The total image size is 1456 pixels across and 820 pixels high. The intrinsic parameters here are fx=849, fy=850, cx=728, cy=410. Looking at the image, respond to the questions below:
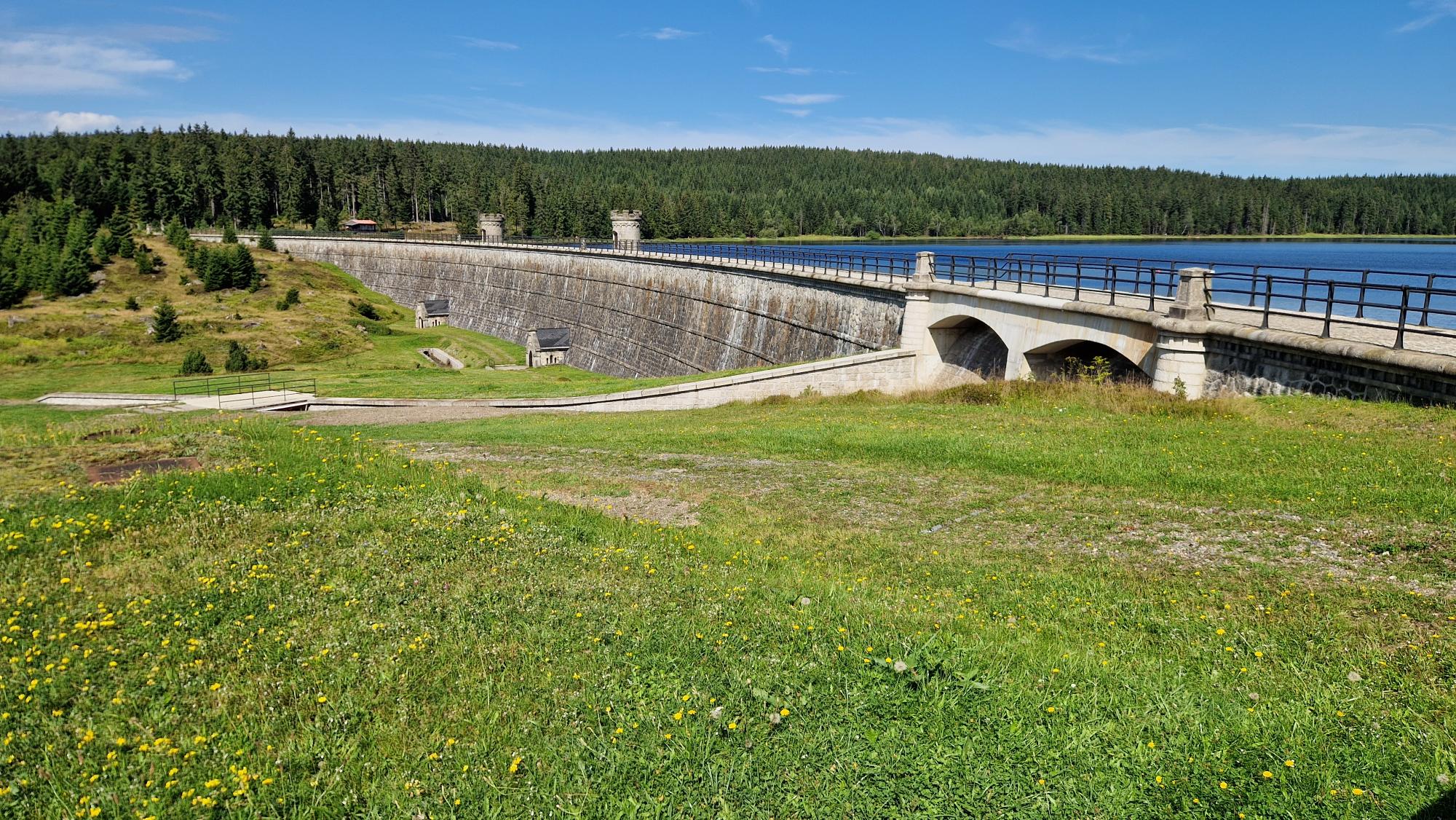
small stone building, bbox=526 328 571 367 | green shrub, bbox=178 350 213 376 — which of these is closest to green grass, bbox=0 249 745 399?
green shrub, bbox=178 350 213 376

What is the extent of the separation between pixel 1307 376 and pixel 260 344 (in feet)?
232

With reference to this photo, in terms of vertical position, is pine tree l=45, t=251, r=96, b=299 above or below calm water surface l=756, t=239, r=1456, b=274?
below

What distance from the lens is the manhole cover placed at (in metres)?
11.3

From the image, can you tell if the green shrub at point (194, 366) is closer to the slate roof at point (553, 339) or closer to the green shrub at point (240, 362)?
the green shrub at point (240, 362)

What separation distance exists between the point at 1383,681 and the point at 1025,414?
1461 cm

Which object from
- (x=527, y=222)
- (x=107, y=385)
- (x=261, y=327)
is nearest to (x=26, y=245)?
(x=261, y=327)

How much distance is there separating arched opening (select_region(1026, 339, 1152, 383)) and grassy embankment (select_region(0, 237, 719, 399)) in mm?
15887

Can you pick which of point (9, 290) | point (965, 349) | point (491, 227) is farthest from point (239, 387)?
point (491, 227)

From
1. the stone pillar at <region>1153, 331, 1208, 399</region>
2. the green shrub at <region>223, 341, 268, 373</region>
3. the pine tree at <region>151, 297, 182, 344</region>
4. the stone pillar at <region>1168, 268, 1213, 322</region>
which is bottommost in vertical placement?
the green shrub at <region>223, 341, 268, 373</region>

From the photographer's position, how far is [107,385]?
50.6 m

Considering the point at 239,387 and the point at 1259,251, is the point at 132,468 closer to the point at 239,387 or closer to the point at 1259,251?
the point at 239,387

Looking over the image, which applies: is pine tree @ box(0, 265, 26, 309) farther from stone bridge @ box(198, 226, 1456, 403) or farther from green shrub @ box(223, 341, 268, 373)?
stone bridge @ box(198, 226, 1456, 403)

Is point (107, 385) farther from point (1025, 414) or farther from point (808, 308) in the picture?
point (1025, 414)

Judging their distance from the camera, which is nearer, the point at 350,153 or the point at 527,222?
the point at 527,222
